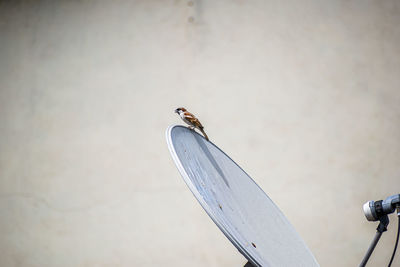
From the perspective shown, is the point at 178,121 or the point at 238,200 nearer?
the point at 238,200

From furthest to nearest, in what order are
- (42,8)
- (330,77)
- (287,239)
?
(42,8) → (330,77) → (287,239)

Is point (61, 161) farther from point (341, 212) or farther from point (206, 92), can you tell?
point (341, 212)

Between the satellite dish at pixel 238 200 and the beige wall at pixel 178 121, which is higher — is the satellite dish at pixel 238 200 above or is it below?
below

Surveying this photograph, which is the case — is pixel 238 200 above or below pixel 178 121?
below

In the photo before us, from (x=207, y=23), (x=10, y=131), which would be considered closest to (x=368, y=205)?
(x=207, y=23)

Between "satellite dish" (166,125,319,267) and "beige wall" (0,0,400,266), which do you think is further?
"beige wall" (0,0,400,266)
